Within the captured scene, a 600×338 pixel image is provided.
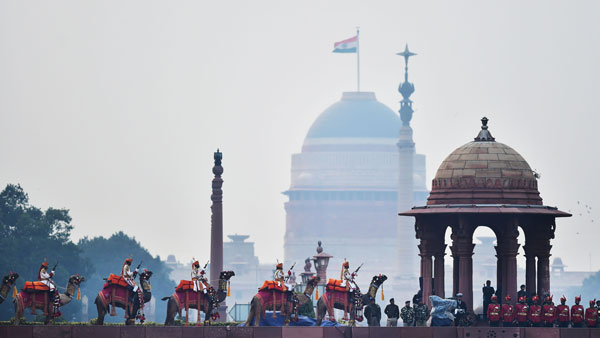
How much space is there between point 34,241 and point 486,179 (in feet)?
279

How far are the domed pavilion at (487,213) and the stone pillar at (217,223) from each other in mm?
18854

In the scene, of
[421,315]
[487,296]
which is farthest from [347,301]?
[487,296]

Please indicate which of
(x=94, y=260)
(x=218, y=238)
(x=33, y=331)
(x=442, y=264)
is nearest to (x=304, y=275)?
(x=218, y=238)

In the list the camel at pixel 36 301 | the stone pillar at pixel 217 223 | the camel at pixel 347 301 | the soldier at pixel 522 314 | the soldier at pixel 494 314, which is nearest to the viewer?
the soldier at pixel 522 314

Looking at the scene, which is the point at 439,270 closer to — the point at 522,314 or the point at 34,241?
the point at 522,314

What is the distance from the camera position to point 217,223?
90.2 meters

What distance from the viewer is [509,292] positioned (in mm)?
69375

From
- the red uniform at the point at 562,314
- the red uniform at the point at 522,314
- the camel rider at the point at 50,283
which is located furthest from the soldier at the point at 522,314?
the camel rider at the point at 50,283

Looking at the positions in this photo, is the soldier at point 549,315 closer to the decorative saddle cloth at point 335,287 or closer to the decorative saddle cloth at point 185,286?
the decorative saddle cloth at point 335,287

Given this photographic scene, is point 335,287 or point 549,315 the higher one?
point 335,287

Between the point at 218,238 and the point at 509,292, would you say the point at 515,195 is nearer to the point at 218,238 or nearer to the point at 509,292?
the point at 509,292

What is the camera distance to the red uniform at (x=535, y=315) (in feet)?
215

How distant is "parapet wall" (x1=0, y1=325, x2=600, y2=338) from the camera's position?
65.1 metres

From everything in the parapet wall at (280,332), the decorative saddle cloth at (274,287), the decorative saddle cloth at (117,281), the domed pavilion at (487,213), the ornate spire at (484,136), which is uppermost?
the ornate spire at (484,136)
